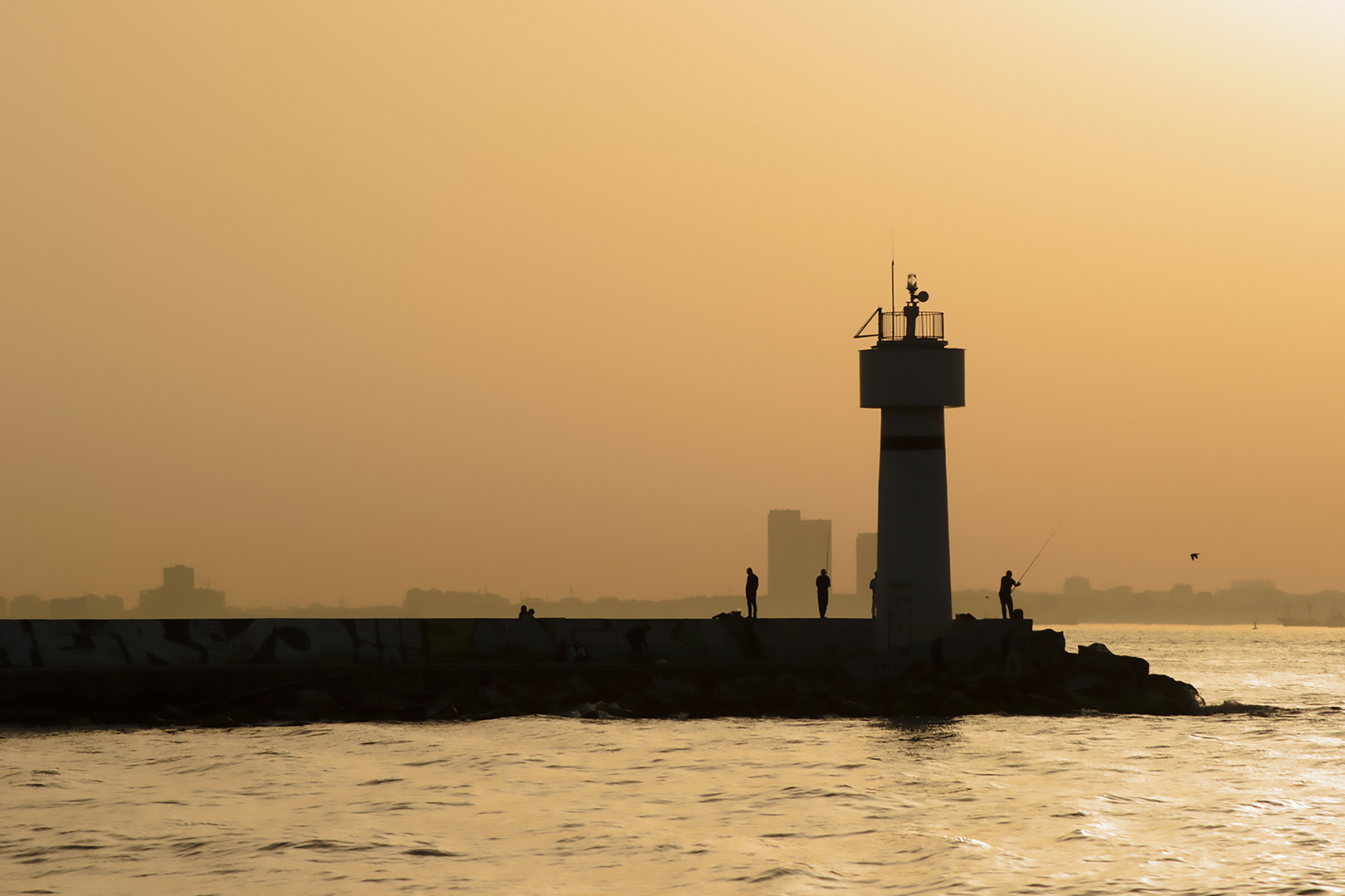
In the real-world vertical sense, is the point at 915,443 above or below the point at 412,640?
above

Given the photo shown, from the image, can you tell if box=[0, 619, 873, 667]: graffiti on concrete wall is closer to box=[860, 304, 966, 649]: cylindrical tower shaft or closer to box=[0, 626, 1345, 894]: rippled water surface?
box=[860, 304, 966, 649]: cylindrical tower shaft

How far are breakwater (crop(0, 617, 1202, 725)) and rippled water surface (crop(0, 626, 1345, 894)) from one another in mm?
1625

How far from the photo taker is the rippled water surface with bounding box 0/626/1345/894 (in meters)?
16.4

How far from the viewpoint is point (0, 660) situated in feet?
102

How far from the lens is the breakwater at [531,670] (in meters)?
31.1

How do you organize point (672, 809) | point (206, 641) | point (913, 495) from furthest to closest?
point (913, 495) → point (206, 641) → point (672, 809)

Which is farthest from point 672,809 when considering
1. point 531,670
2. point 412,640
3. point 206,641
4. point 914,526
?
point 206,641

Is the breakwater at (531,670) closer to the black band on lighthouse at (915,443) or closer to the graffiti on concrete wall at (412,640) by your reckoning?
the graffiti on concrete wall at (412,640)

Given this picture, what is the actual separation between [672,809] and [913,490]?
15.5m

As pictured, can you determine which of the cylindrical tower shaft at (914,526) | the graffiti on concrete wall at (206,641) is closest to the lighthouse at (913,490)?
the cylindrical tower shaft at (914,526)

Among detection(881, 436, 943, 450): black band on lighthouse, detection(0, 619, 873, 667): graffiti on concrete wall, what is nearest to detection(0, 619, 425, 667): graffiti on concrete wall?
detection(0, 619, 873, 667): graffiti on concrete wall

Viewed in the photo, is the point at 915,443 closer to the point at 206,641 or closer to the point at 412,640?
the point at 412,640

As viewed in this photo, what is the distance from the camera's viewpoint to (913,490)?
3434cm

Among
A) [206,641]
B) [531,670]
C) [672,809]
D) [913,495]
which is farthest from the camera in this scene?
[913,495]
